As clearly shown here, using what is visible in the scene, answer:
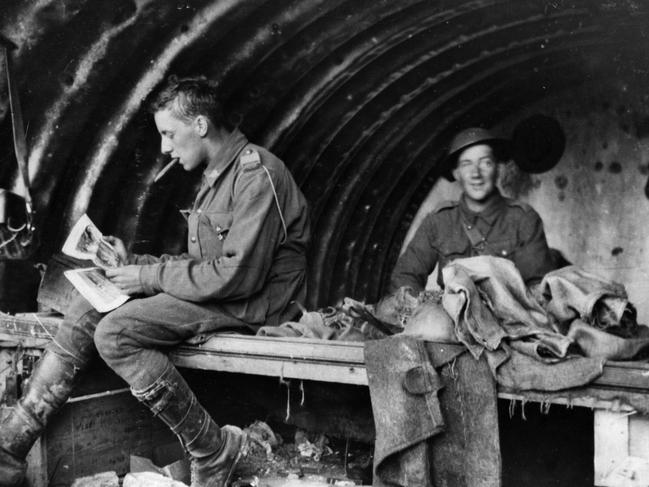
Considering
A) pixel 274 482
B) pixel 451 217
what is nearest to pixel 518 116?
pixel 451 217

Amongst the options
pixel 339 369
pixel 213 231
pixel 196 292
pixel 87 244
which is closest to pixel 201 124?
pixel 213 231

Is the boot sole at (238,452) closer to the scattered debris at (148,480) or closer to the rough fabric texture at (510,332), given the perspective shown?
the scattered debris at (148,480)

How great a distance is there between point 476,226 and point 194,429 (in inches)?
95.7

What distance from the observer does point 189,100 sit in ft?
12.3

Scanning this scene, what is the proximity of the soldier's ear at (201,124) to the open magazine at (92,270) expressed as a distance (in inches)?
27.0

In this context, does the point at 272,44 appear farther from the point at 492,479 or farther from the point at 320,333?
the point at 492,479

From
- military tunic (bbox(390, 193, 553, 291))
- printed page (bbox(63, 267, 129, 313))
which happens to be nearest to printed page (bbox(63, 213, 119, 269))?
printed page (bbox(63, 267, 129, 313))

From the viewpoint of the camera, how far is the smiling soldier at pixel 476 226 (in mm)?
4773

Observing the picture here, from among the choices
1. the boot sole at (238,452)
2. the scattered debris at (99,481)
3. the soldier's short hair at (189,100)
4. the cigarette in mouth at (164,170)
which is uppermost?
the soldier's short hair at (189,100)

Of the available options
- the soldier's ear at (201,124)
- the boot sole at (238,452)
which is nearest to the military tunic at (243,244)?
the soldier's ear at (201,124)

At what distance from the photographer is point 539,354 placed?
2.74 meters

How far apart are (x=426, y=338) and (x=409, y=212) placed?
3.73 m

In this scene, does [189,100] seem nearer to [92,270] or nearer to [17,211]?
[92,270]

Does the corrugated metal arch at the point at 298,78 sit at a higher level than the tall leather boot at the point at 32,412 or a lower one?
higher
